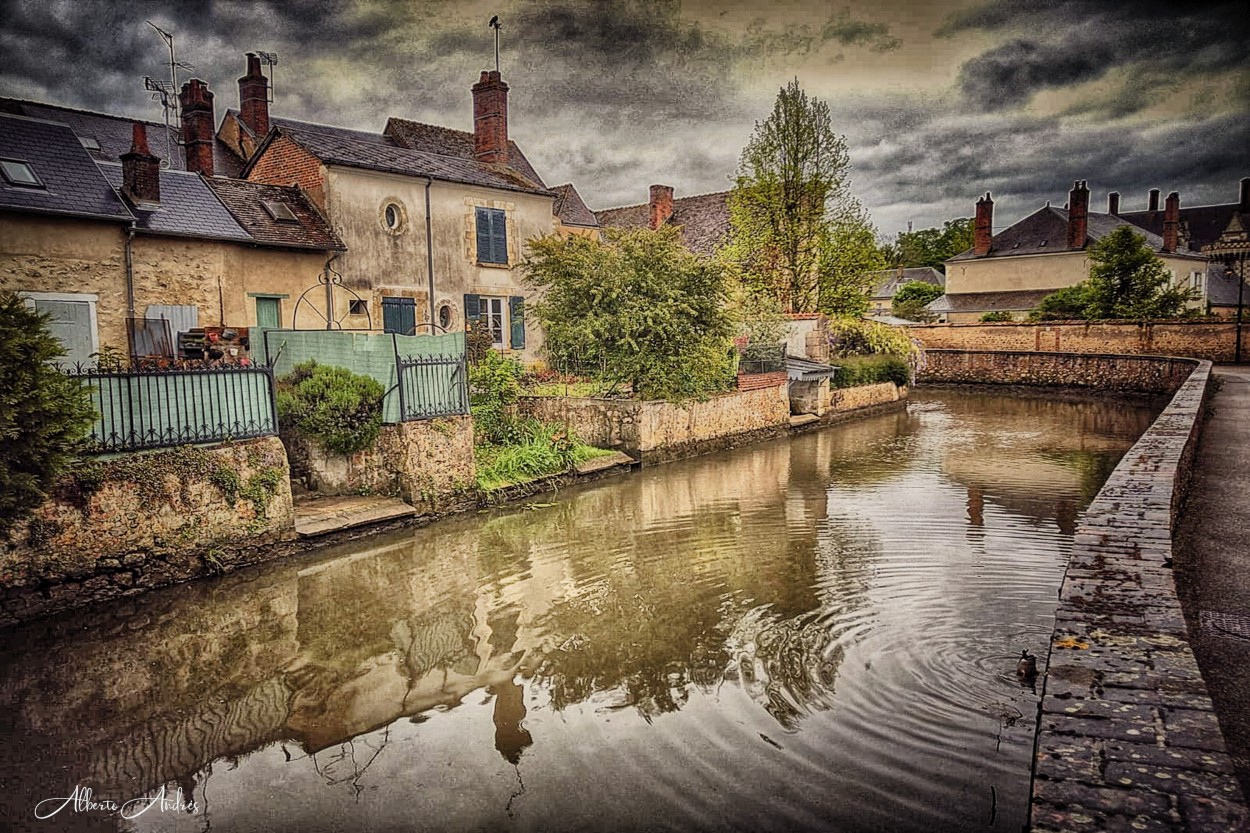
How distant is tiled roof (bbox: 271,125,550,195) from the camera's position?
1762cm

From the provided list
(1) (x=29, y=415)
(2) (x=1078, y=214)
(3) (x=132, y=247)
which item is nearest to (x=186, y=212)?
(3) (x=132, y=247)

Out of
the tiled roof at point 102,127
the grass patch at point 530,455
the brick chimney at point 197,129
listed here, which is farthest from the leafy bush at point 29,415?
the tiled roof at point 102,127

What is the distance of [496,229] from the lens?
2034cm

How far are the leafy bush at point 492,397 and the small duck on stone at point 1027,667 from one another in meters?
9.91

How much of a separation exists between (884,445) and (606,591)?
12150 millimetres

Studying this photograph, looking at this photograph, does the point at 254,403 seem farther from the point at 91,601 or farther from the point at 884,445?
the point at 884,445

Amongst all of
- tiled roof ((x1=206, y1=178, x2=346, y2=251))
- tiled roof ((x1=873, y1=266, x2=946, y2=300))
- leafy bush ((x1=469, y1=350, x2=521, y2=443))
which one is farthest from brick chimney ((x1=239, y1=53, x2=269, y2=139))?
tiled roof ((x1=873, y1=266, x2=946, y2=300))

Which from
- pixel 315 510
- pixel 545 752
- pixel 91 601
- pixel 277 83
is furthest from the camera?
pixel 277 83

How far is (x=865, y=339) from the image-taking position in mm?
26234

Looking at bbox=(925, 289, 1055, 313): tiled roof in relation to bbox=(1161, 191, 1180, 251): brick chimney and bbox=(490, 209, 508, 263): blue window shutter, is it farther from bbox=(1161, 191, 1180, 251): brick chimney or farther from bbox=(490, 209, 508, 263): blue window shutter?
bbox=(490, 209, 508, 263): blue window shutter

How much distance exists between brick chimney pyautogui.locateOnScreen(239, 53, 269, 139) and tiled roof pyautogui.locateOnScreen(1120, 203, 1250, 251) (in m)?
59.3

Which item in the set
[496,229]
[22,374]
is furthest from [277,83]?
[22,374]

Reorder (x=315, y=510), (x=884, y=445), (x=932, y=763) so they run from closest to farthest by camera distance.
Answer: (x=932, y=763) → (x=315, y=510) → (x=884, y=445)

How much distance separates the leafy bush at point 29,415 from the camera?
6.71m
